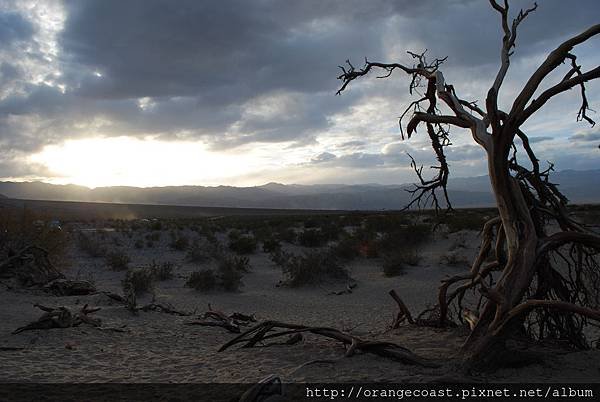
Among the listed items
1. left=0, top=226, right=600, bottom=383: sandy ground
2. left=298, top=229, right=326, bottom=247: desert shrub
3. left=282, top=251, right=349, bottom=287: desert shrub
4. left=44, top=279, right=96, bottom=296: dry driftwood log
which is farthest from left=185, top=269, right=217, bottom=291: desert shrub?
left=298, top=229, right=326, bottom=247: desert shrub

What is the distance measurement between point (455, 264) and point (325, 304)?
19.3 feet

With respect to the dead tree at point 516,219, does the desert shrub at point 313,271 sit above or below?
below

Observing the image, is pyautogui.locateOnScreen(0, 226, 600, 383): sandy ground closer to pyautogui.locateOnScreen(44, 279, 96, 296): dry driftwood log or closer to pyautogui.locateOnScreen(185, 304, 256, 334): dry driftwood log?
pyautogui.locateOnScreen(185, 304, 256, 334): dry driftwood log

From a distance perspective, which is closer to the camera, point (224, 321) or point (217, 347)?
point (217, 347)

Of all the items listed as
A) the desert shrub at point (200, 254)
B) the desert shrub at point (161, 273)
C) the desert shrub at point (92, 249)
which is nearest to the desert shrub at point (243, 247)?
the desert shrub at point (200, 254)

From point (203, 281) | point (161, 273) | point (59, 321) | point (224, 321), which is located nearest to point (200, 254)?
point (161, 273)

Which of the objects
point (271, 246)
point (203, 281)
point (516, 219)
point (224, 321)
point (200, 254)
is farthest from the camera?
point (271, 246)

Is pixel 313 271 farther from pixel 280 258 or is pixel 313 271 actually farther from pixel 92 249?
pixel 92 249

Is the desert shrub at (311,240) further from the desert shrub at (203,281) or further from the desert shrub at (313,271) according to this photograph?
the desert shrub at (203,281)

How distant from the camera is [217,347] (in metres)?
7.25

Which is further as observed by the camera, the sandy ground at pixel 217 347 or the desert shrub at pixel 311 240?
the desert shrub at pixel 311 240

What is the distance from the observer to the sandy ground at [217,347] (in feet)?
16.7

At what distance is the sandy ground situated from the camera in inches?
201

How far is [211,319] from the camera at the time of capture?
9.37 m
